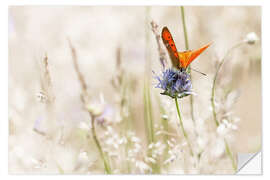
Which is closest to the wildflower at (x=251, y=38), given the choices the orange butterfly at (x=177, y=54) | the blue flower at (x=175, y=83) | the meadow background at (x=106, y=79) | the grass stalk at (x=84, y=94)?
the meadow background at (x=106, y=79)

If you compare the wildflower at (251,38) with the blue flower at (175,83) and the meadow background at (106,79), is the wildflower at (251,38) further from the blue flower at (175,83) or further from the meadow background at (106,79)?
the blue flower at (175,83)

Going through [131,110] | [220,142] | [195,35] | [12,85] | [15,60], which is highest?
[195,35]

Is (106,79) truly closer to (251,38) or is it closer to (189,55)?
(189,55)
